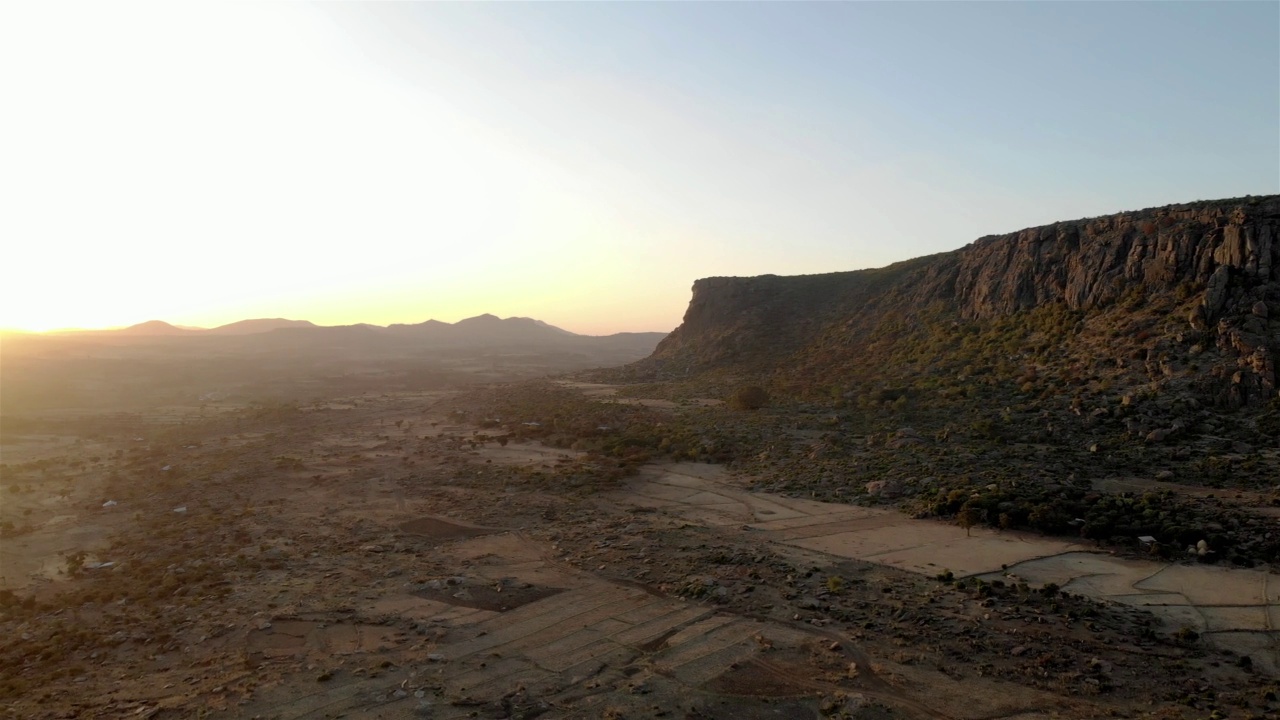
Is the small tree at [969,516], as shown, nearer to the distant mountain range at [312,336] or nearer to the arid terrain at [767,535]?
the arid terrain at [767,535]

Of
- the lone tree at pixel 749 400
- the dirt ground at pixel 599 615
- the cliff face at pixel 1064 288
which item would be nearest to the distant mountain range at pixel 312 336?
the cliff face at pixel 1064 288

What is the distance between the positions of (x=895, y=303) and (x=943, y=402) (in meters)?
18.3

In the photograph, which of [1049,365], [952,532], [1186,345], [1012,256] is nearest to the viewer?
[952,532]

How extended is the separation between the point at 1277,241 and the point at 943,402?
13122 mm

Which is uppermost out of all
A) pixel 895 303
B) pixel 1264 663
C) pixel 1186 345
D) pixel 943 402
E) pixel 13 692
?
pixel 895 303

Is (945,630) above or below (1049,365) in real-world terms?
below

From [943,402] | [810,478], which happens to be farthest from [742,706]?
[943,402]

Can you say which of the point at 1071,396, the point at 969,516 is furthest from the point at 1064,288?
the point at 969,516

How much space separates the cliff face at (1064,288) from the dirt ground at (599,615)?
50.6 ft

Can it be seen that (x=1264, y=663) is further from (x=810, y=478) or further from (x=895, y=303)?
(x=895, y=303)

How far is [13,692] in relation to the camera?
977 centimetres

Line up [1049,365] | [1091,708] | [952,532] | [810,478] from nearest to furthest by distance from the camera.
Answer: [1091,708], [952,532], [810,478], [1049,365]

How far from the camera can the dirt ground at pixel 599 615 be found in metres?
9.39

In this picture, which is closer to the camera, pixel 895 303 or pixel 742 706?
pixel 742 706
